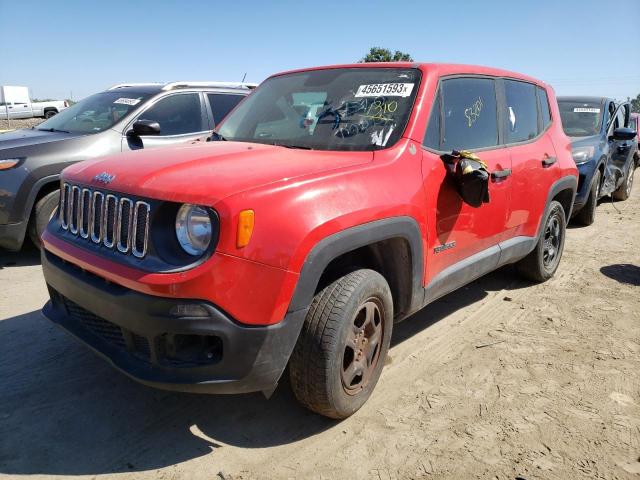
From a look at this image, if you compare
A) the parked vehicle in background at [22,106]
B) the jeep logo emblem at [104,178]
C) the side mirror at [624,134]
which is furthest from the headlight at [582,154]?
the parked vehicle in background at [22,106]

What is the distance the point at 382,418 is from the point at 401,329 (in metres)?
1.22

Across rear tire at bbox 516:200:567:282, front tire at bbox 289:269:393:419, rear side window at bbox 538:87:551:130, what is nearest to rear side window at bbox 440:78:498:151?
rear side window at bbox 538:87:551:130

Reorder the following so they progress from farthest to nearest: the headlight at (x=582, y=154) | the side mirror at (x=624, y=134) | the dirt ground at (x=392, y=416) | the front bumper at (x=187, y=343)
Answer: the side mirror at (x=624, y=134), the headlight at (x=582, y=154), the dirt ground at (x=392, y=416), the front bumper at (x=187, y=343)

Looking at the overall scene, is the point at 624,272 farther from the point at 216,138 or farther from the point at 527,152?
the point at 216,138

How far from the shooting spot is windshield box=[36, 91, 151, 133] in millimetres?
5707

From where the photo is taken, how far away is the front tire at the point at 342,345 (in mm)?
2414

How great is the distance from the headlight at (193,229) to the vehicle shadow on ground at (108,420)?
1045 millimetres

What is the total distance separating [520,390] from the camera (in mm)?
3068

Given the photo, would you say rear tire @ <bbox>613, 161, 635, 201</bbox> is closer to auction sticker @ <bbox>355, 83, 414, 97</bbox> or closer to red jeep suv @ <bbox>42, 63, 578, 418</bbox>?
red jeep suv @ <bbox>42, 63, 578, 418</bbox>

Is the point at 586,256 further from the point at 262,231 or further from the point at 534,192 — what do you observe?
the point at 262,231

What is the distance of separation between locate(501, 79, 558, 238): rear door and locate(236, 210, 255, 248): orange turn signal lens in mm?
2472

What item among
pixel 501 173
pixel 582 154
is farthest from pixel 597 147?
pixel 501 173

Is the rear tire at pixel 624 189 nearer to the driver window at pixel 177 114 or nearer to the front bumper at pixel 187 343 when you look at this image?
the driver window at pixel 177 114

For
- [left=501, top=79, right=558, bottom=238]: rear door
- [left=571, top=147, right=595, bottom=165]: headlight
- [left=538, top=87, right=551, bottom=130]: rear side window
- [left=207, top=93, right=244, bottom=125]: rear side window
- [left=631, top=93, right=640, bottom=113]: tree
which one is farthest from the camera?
[left=631, top=93, right=640, bottom=113]: tree
